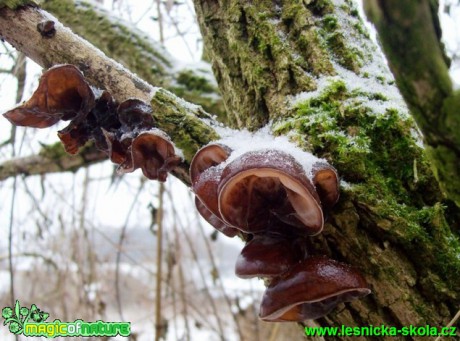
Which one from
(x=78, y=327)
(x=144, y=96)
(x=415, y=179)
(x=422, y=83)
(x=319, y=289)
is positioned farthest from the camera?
(x=78, y=327)

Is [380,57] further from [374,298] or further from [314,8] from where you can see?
[374,298]

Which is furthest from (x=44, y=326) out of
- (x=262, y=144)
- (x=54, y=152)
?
(x=262, y=144)

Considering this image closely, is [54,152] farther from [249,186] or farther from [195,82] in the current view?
[249,186]

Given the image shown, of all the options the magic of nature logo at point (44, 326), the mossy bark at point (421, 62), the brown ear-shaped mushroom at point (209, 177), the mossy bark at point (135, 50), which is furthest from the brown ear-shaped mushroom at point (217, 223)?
the mossy bark at point (135, 50)

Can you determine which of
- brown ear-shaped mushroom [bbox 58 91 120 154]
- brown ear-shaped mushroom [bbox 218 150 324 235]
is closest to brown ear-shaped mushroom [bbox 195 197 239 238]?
brown ear-shaped mushroom [bbox 218 150 324 235]

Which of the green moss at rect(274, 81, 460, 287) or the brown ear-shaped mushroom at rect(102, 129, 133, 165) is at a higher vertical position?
the brown ear-shaped mushroom at rect(102, 129, 133, 165)

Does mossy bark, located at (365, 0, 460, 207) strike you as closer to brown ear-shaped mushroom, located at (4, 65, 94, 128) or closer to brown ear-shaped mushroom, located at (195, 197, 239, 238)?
brown ear-shaped mushroom, located at (195, 197, 239, 238)

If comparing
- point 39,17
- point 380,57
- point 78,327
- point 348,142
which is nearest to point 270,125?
point 348,142
